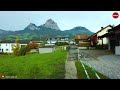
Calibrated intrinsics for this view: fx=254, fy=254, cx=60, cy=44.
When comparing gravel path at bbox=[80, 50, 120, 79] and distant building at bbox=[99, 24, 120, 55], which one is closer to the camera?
gravel path at bbox=[80, 50, 120, 79]

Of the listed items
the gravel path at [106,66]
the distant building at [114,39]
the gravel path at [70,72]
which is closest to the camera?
the gravel path at [70,72]

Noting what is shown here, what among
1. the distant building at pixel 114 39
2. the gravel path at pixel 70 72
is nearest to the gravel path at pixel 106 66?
the gravel path at pixel 70 72

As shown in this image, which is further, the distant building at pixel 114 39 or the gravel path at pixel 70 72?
the distant building at pixel 114 39

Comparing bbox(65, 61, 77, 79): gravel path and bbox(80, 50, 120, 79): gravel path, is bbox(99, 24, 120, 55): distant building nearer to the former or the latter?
bbox(80, 50, 120, 79): gravel path

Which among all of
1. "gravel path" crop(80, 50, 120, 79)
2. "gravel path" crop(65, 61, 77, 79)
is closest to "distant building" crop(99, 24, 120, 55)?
"gravel path" crop(80, 50, 120, 79)

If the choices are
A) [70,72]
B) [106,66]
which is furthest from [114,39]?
[70,72]

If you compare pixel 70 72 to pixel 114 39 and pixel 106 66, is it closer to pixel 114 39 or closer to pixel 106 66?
pixel 106 66

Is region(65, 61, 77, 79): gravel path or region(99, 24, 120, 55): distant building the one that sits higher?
region(99, 24, 120, 55): distant building

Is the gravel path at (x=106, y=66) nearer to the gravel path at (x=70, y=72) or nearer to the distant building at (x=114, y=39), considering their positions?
the gravel path at (x=70, y=72)

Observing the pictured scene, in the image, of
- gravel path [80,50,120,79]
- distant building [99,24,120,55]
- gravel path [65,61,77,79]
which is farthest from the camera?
distant building [99,24,120,55]
